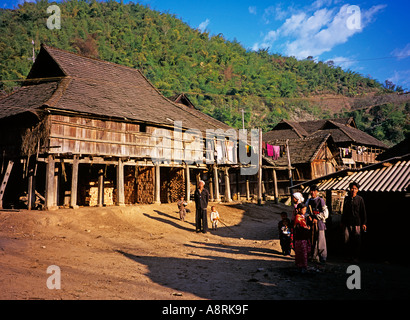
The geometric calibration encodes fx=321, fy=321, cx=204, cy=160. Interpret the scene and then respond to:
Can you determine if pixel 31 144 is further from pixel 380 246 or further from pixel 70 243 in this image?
pixel 380 246

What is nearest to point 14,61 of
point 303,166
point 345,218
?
point 303,166

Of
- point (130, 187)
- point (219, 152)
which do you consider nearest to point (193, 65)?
point (219, 152)

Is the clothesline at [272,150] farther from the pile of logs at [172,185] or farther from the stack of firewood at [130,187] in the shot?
the stack of firewood at [130,187]

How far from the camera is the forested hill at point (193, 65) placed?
60.5 m

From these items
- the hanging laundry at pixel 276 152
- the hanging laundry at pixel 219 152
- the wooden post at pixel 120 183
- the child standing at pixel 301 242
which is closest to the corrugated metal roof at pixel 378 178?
the child standing at pixel 301 242

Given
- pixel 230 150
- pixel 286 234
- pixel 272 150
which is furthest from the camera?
pixel 272 150

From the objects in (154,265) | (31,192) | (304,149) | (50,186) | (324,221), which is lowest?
(154,265)

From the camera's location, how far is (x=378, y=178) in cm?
906

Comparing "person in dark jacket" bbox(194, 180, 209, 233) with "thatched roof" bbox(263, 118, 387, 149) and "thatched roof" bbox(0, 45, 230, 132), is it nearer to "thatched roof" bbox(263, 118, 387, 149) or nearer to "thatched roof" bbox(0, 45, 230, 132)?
"thatched roof" bbox(0, 45, 230, 132)

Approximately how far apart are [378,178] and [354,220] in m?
1.59

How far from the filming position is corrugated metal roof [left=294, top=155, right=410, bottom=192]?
8359mm

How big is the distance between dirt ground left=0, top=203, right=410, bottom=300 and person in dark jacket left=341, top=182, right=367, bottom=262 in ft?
1.69

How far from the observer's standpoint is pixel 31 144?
16125mm

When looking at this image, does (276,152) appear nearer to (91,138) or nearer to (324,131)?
(91,138)
